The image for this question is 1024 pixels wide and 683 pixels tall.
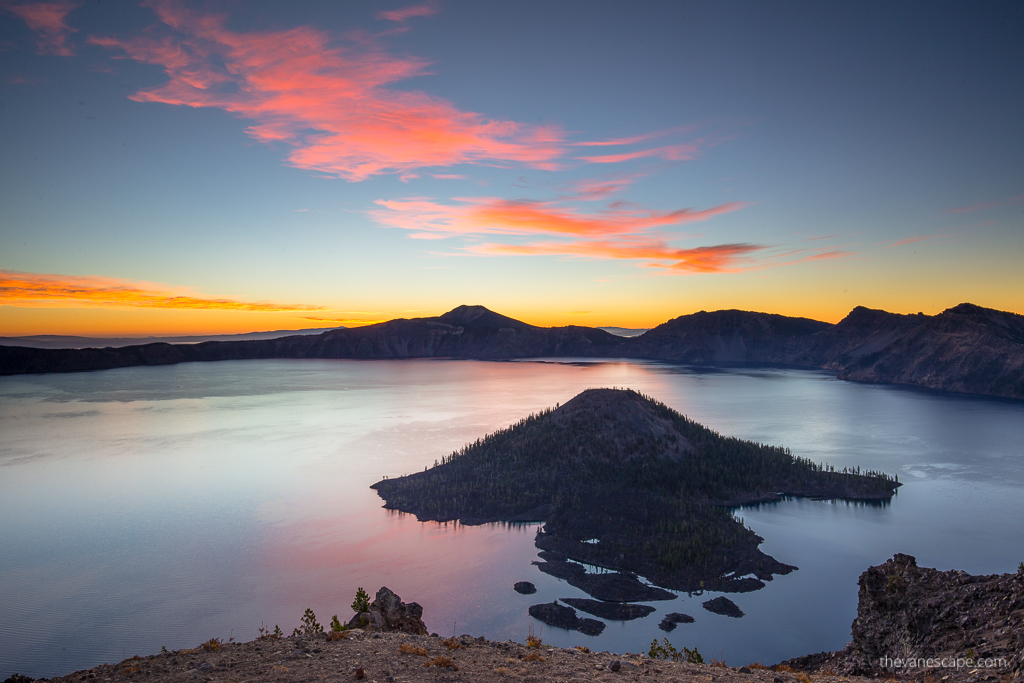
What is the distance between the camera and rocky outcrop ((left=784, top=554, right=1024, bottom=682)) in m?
15.6

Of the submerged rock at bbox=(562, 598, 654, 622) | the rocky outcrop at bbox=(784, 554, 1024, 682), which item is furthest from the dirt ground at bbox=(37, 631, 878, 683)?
the submerged rock at bbox=(562, 598, 654, 622)

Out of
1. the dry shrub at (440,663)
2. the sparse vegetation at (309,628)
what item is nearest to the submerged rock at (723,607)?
the sparse vegetation at (309,628)

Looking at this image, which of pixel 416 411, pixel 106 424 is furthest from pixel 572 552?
pixel 106 424

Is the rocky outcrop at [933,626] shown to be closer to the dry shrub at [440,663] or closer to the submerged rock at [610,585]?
the dry shrub at [440,663]

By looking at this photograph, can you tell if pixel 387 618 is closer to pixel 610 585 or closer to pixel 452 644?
pixel 452 644

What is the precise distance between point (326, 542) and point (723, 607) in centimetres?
4457

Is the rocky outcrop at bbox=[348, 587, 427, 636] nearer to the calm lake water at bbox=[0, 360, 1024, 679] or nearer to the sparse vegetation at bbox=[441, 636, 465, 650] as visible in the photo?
the sparse vegetation at bbox=[441, 636, 465, 650]

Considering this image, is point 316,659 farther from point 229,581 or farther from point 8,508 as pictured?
point 8,508

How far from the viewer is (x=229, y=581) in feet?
168

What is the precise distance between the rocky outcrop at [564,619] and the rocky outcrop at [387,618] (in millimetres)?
17344

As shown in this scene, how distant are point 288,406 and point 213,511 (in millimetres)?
121128

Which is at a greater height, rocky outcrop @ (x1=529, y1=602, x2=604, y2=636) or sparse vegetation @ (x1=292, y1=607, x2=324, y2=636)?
sparse vegetation @ (x1=292, y1=607, x2=324, y2=636)

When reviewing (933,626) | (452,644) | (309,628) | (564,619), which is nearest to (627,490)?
(564,619)

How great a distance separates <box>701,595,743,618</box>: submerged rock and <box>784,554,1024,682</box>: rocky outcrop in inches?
729
